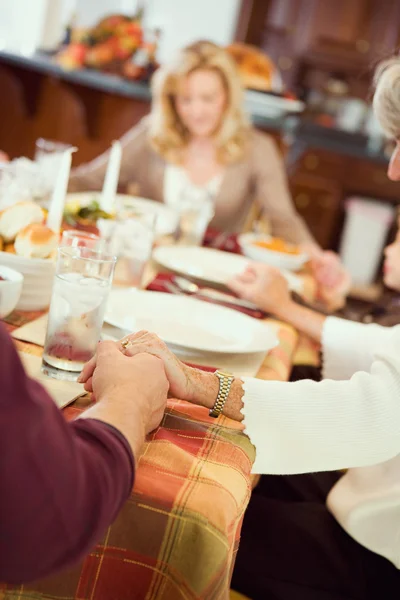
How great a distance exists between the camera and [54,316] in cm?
93

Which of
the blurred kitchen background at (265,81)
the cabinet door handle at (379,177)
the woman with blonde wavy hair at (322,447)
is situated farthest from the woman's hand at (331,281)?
the cabinet door handle at (379,177)

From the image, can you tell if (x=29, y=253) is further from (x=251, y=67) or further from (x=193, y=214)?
(x=251, y=67)

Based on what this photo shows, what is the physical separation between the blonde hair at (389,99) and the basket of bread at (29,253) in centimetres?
59

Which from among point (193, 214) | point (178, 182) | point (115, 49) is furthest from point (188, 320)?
point (115, 49)

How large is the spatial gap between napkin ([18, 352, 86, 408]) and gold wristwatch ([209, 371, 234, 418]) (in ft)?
0.53

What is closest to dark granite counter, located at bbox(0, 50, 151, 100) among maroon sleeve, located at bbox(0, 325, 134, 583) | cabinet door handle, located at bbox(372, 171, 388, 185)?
cabinet door handle, located at bbox(372, 171, 388, 185)

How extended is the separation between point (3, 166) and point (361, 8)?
201 inches

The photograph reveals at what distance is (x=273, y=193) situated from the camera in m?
2.74

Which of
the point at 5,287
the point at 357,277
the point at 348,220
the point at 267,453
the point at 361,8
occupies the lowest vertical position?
the point at 357,277

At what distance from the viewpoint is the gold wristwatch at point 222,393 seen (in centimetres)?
93

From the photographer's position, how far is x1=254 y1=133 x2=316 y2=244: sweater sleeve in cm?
257

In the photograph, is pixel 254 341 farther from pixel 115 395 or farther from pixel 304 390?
pixel 115 395

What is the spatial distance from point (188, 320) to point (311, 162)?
4387mm

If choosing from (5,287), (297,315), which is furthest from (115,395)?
(297,315)
